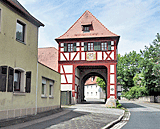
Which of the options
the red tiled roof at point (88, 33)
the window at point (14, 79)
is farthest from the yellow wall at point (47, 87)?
the red tiled roof at point (88, 33)

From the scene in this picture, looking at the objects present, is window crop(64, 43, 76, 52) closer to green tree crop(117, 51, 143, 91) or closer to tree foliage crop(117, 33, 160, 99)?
tree foliage crop(117, 33, 160, 99)

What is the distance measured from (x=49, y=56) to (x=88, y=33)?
26.9ft

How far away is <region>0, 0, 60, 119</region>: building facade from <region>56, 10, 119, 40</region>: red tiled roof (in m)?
14.4

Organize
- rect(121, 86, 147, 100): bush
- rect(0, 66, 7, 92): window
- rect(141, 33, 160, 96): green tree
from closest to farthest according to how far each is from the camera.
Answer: rect(0, 66, 7, 92): window, rect(141, 33, 160, 96): green tree, rect(121, 86, 147, 100): bush

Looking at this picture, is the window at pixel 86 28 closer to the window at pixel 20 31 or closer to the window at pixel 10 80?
the window at pixel 20 31

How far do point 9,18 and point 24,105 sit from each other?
171 inches

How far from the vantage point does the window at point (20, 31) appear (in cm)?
1126

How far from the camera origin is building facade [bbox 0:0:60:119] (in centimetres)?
962

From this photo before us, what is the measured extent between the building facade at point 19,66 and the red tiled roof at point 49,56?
17.8 meters

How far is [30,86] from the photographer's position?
1212cm

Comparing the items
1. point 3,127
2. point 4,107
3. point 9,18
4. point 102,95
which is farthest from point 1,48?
point 102,95

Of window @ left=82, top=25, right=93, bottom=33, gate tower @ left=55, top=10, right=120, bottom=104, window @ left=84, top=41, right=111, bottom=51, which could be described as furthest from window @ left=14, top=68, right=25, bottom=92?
window @ left=82, top=25, right=93, bottom=33

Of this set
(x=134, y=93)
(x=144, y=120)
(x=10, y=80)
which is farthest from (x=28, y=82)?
(x=134, y=93)

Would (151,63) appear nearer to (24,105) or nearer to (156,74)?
(156,74)
